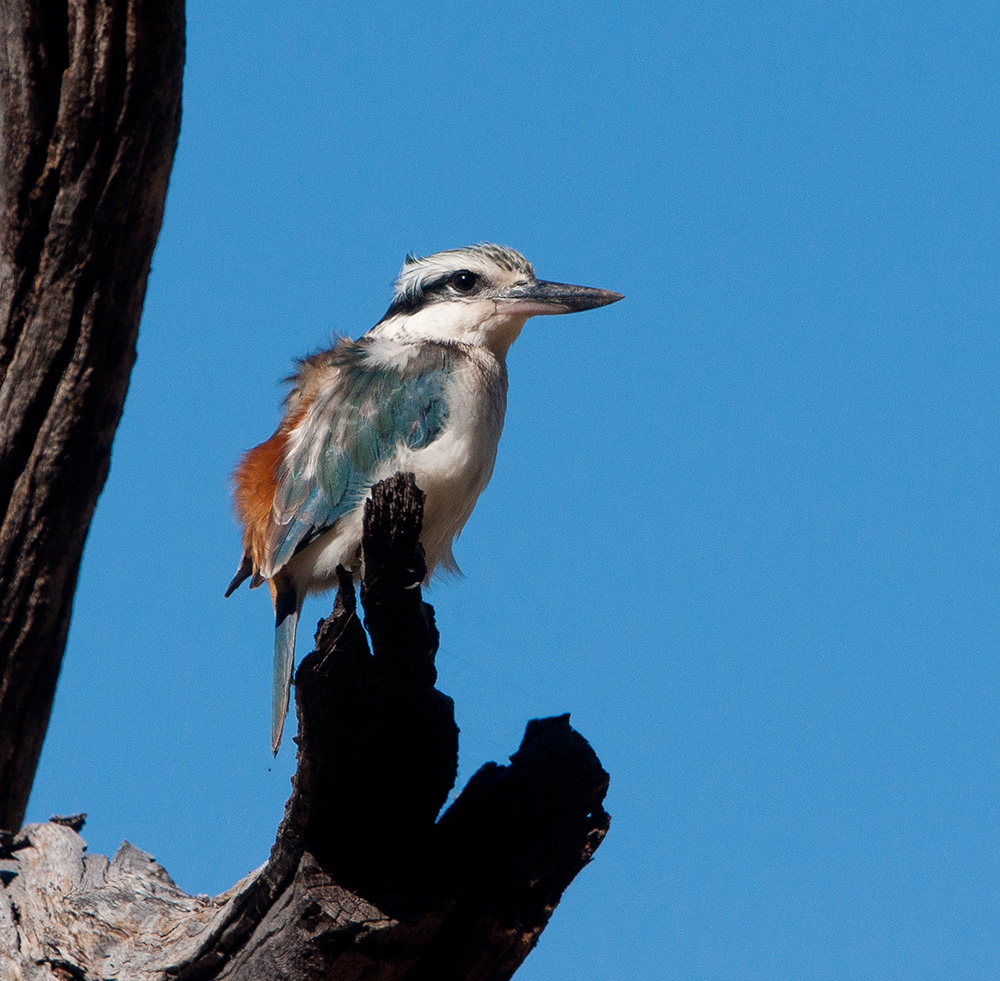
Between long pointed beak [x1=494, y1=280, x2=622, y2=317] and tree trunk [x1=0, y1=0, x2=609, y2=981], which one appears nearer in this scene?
tree trunk [x1=0, y1=0, x2=609, y2=981]

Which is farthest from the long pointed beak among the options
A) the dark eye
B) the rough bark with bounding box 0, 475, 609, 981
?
the rough bark with bounding box 0, 475, 609, 981

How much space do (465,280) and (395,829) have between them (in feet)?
9.27

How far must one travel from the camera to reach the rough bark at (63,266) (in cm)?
388

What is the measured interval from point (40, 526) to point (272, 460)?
927 mm

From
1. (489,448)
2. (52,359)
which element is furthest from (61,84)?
(489,448)

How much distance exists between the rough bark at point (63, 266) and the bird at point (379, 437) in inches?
26.8

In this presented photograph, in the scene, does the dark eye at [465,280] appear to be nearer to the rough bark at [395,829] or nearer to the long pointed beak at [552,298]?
the long pointed beak at [552,298]

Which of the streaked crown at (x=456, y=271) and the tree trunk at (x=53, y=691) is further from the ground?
the streaked crown at (x=456, y=271)

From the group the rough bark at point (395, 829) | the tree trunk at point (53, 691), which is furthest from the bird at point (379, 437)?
the rough bark at point (395, 829)

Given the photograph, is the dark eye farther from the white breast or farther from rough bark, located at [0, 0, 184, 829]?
rough bark, located at [0, 0, 184, 829]

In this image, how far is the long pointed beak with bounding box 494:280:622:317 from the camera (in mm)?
5324

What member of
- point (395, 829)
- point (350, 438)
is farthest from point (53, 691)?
point (395, 829)

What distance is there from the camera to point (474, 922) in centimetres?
324

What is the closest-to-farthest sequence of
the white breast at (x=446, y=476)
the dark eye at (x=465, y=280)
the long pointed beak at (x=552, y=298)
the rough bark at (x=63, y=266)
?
the rough bark at (x=63, y=266) < the white breast at (x=446, y=476) < the long pointed beak at (x=552, y=298) < the dark eye at (x=465, y=280)
